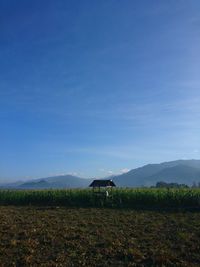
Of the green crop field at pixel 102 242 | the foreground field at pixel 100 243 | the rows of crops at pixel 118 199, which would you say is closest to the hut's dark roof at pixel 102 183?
the rows of crops at pixel 118 199

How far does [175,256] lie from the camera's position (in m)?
14.5

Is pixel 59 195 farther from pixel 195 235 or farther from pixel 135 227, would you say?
pixel 195 235

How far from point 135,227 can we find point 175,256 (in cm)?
799

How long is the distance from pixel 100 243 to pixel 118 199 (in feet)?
77.8

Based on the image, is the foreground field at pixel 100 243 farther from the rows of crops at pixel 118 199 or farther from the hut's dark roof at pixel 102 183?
the hut's dark roof at pixel 102 183

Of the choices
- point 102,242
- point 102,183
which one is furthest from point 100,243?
point 102,183

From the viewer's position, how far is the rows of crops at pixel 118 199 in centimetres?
3834

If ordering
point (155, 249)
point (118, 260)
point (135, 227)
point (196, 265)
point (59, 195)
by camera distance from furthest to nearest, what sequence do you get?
point (59, 195)
point (135, 227)
point (155, 249)
point (118, 260)
point (196, 265)

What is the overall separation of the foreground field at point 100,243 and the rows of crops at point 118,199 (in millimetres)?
13751

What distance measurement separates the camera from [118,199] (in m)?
40.8

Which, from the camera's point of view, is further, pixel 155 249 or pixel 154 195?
pixel 154 195

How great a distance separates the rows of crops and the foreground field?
13751 mm

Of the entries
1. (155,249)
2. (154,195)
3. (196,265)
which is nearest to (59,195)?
(154,195)

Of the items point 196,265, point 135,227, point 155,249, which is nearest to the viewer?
point 196,265
